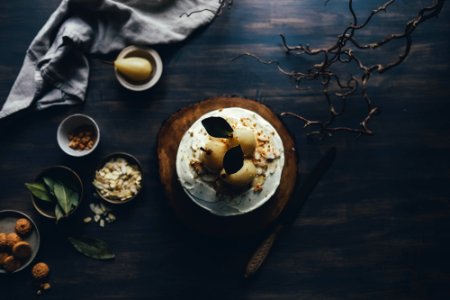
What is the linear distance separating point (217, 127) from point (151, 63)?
365mm

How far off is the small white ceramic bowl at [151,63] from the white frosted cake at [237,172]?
199mm

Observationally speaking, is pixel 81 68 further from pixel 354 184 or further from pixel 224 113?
pixel 354 184

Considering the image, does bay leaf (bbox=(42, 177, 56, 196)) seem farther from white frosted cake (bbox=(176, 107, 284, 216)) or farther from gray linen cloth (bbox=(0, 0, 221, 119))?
white frosted cake (bbox=(176, 107, 284, 216))

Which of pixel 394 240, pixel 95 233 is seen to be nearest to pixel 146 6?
pixel 95 233

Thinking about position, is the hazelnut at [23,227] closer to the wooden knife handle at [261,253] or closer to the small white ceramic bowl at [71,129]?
the small white ceramic bowl at [71,129]

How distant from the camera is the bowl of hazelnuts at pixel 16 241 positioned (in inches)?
50.8

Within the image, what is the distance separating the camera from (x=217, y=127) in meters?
1.07

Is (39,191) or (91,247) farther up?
(39,191)

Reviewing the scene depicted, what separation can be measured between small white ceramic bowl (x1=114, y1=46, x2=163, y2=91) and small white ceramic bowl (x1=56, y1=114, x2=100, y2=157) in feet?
0.46

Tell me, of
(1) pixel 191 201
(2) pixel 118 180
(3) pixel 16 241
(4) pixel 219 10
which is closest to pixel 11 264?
(3) pixel 16 241

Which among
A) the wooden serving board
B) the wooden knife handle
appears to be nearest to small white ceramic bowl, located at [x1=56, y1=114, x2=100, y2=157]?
the wooden serving board

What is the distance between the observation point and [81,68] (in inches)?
52.3

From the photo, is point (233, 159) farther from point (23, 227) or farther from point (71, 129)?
point (23, 227)

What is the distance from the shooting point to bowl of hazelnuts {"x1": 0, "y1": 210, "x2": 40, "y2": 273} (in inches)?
50.8
